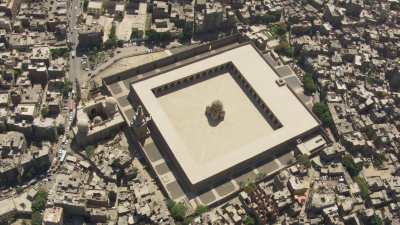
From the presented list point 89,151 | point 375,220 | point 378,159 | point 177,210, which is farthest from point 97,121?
point 378,159

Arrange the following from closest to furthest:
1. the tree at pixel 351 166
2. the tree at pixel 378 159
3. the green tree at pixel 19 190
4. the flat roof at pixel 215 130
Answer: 1. the green tree at pixel 19 190
2. the flat roof at pixel 215 130
3. the tree at pixel 351 166
4. the tree at pixel 378 159

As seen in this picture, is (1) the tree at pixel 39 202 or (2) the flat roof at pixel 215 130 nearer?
(1) the tree at pixel 39 202

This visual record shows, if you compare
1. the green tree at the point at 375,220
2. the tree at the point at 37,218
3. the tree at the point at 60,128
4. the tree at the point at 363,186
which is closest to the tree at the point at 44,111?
the tree at the point at 60,128

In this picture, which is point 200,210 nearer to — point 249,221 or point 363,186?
point 249,221

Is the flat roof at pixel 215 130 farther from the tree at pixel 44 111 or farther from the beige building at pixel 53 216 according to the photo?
the beige building at pixel 53 216

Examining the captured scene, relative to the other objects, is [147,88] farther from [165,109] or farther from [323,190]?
[323,190]

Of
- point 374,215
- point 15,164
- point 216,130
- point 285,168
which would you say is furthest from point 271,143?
point 15,164
